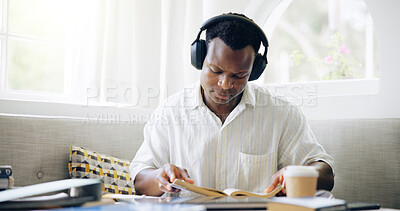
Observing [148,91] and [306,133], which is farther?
[148,91]

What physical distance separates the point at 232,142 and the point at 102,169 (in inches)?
23.6

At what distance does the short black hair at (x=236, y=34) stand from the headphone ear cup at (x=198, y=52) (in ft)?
0.16

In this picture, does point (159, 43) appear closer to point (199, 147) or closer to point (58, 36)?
point (58, 36)

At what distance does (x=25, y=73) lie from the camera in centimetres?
238

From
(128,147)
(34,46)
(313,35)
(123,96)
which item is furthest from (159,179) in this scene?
(313,35)

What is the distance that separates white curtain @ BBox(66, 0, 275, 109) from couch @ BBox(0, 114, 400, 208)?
0.40m

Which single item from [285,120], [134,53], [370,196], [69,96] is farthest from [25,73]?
[370,196]

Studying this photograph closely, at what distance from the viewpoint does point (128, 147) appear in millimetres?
2090

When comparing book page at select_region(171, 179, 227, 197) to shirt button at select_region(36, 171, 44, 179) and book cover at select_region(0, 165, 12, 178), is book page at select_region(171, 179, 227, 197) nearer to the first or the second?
book cover at select_region(0, 165, 12, 178)

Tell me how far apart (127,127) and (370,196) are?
1.17 m

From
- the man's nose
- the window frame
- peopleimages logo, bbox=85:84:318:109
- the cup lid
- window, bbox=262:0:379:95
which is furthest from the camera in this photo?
window, bbox=262:0:379:95

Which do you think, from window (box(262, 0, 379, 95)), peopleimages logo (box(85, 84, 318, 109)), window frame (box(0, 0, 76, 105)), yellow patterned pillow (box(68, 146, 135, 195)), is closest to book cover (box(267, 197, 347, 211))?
yellow patterned pillow (box(68, 146, 135, 195))

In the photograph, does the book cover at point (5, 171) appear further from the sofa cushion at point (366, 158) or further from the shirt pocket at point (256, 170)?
the sofa cushion at point (366, 158)

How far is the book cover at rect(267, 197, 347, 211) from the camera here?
2.58 ft
